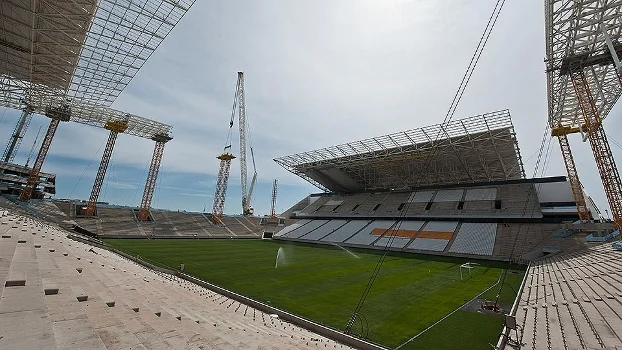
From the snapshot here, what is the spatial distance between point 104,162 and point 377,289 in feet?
207

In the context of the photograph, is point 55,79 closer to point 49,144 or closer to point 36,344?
point 36,344

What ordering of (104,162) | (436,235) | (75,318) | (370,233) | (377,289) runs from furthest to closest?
(104,162)
(370,233)
(436,235)
(377,289)
(75,318)

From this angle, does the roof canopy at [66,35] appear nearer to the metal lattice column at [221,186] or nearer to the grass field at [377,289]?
the grass field at [377,289]

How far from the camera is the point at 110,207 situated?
197ft

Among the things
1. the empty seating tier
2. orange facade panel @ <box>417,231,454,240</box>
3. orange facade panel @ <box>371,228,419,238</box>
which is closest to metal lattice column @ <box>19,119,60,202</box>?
the empty seating tier

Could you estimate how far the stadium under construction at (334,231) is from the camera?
6.82 meters

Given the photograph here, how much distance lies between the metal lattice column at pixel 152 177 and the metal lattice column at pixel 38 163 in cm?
1682

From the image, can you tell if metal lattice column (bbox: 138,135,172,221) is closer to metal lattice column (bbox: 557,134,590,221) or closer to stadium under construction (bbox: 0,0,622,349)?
stadium under construction (bbox: 0,0,622,349)

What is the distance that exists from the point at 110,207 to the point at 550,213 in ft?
267

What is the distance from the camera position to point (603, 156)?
27.4 m

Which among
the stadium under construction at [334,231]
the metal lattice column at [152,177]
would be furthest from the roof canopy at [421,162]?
the metal lattice column at [152,177]

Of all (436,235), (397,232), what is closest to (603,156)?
(436,235)

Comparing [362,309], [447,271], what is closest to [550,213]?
[447,271]

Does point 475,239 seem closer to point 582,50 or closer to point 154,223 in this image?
point 582,50
